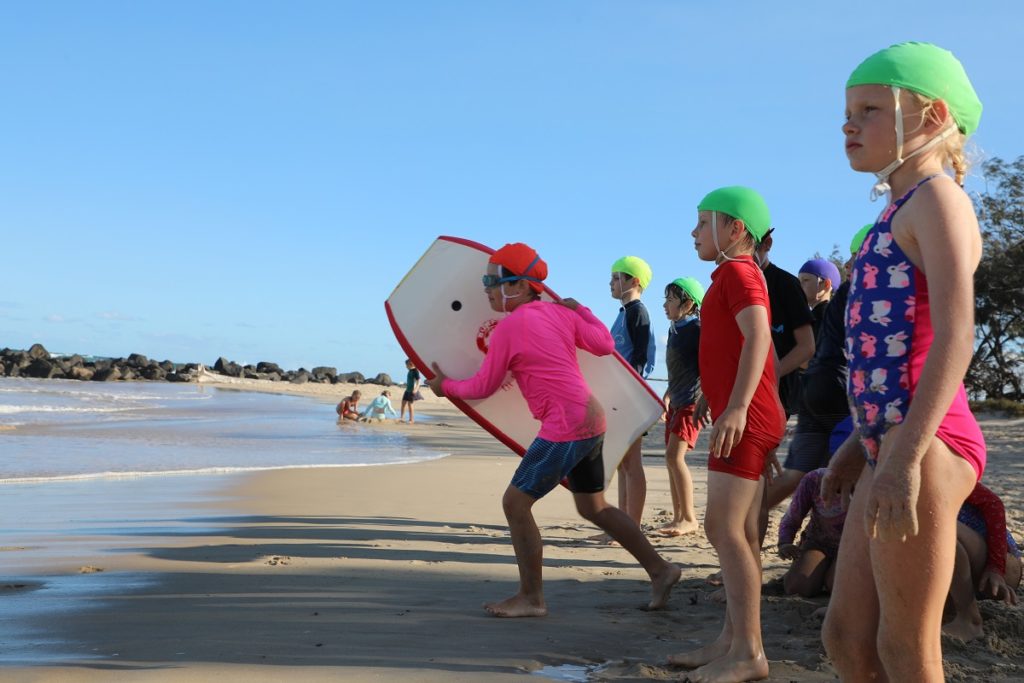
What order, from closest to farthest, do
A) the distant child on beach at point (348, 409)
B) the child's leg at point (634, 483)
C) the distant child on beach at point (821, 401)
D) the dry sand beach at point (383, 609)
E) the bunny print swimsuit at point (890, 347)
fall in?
1. the bunny print swimsuit at point (890, 347)
2. the dry sand beach at point (383, 609)
3. the distant child on beach at point (821, 401)
4. the child's leg at point (634, 483)
5. the distant child on beach at point (348, 409)

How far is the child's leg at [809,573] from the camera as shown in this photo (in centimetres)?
479

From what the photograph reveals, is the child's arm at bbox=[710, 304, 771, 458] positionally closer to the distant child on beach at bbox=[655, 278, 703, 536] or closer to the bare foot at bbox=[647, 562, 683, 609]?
the bare foot at bbox=[647, 562, 683, 609]

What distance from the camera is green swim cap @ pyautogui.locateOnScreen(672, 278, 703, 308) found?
6.54 m

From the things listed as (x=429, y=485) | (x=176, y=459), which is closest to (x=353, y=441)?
(x=176, y=459)

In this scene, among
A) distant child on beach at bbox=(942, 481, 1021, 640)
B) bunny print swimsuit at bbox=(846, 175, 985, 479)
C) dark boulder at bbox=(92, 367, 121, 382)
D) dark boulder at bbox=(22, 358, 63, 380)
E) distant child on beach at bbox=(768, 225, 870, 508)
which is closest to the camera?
bunny print swimsuit at bbox=(846, 175, 985, 479)

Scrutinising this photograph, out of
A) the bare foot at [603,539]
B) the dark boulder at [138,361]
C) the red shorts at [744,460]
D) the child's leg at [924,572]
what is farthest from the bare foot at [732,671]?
the dark boulder at [138,361]

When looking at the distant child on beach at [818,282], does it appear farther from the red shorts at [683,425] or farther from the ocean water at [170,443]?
the ocean water at [170,443]

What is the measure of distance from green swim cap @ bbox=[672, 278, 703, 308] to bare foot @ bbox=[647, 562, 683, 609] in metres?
2.34

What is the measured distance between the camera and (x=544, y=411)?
15.2 feet

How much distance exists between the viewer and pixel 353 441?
16.5 metres

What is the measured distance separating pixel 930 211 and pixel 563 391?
8.19 ft

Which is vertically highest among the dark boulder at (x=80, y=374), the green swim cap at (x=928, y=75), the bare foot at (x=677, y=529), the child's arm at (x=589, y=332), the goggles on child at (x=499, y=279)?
the green swim cap at (x=928, y=75)

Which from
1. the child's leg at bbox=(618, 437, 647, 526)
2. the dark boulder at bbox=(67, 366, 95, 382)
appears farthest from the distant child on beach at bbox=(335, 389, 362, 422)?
the dark boulder at bbox=(67, 366, 95, 382)

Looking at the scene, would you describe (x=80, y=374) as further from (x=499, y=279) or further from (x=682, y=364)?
(x=499, y=279)
